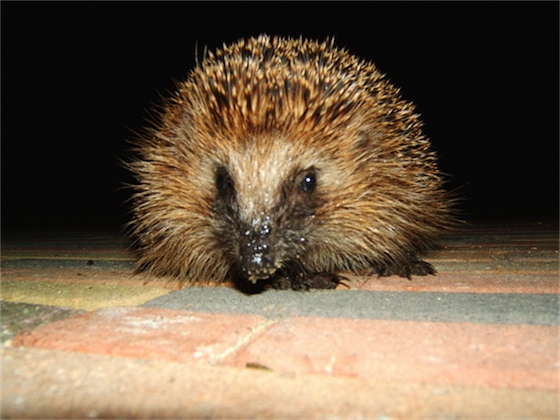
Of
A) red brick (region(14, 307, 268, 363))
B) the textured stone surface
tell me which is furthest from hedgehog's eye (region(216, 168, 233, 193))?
the textured stone surface

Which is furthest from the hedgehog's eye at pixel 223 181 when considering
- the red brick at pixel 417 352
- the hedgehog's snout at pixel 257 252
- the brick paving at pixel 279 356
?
the red brick at pixel 417 352

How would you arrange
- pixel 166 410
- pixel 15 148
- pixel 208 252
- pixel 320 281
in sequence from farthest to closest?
pixel 15 148 < pixel 208 252 < pixel 320 281 < pixel 166 410

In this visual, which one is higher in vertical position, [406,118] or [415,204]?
[406,118]

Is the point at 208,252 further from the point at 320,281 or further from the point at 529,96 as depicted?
the point at 529,96

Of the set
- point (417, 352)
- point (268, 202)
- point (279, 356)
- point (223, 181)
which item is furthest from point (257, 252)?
point (417, 352)

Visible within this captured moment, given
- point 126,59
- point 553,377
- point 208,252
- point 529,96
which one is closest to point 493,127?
point 529,96

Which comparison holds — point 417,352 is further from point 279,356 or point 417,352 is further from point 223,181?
point 223,181

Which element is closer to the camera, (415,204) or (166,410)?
(166,410)

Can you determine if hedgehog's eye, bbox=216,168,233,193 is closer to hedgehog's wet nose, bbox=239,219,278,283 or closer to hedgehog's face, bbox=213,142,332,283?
hedgehog's face, bbox=213,142,332,283
